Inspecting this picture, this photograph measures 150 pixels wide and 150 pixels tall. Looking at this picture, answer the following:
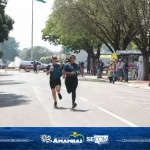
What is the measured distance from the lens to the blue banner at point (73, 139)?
474 cm

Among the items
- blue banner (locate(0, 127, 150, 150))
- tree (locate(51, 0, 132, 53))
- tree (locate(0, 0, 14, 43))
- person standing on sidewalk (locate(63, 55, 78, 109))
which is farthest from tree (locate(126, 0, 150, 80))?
blue banner (locate(0, 127, 150, 150))

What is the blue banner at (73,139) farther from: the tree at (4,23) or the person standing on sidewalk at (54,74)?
the tree at (4,23)

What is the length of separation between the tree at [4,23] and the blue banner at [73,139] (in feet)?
168

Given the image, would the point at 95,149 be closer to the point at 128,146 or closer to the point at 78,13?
the point at 128,146

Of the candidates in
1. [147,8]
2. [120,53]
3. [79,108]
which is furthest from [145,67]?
[79,108]

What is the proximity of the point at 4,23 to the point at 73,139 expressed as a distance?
5973 centimetres

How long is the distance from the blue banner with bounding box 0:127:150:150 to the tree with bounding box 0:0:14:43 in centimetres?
5132

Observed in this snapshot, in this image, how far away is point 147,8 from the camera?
40844mm

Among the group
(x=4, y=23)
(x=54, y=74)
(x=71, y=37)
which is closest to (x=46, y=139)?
(x=54, y=74)

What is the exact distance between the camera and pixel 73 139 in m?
4.78

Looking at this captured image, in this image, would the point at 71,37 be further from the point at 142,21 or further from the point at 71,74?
the point at 71,74

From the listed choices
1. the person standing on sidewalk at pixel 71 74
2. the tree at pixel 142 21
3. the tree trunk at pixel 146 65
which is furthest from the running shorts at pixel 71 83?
the tree trunk at pixel 146 65

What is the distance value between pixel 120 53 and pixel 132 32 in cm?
530

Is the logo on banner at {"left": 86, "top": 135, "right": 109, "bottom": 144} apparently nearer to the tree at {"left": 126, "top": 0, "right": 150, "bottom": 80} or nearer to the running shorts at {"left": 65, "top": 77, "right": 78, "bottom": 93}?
the running shorts at {"left": 65, "top": 77, "right": 78, "bottom": 93}
